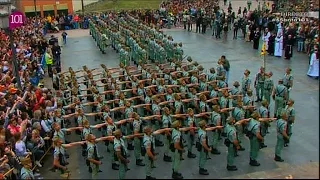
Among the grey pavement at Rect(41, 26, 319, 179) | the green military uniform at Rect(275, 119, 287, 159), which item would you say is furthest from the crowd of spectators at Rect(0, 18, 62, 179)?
the green military uniform at Rect(275, 119, 287, 159)

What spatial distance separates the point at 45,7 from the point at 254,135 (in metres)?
36.8

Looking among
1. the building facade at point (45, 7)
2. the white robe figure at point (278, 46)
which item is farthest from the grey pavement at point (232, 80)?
the building facade at point (45, 7)

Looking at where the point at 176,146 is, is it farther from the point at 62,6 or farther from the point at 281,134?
the point at 62,6

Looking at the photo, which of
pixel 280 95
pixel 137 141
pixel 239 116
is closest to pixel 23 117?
pixel 137 141

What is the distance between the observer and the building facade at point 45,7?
4403cm

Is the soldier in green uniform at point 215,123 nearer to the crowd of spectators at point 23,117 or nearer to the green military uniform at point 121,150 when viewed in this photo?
the green military uniform at point 121,150

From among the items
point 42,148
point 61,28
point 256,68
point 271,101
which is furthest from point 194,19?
point 42,148

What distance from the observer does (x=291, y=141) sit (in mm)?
13820

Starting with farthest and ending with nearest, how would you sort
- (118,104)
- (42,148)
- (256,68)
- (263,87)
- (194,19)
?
(194,19), (256,68), (263,87), (118,104), (42,148)

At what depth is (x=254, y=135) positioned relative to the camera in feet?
39.0

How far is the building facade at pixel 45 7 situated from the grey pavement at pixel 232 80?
26.5 feet

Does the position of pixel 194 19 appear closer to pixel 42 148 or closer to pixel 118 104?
pixel 118 104

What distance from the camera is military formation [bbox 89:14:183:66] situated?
74.0 feet

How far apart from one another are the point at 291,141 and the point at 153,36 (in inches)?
531
